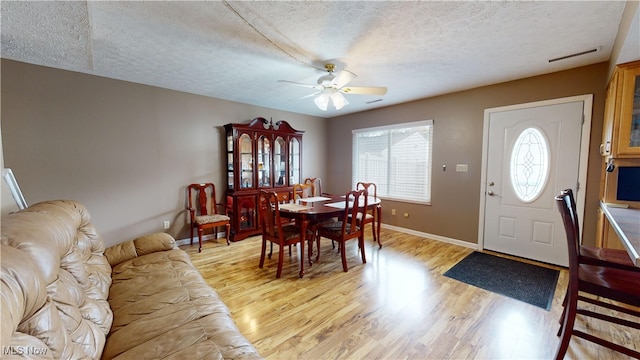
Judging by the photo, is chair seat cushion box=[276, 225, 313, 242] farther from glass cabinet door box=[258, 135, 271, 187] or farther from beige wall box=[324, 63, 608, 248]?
beige wall box=[324, 63, 608, 248]

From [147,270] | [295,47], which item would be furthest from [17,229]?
[295,47]

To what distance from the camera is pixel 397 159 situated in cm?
461

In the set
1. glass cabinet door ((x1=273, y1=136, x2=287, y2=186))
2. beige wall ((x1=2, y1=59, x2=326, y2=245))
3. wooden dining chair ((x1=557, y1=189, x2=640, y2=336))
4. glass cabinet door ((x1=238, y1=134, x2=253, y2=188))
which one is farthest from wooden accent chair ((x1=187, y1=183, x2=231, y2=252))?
wooden dining chair ((x1=557, y1=189, x2=640, y2=336))

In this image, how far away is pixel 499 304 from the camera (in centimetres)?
221

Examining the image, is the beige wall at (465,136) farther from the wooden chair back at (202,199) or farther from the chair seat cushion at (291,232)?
the wooden chair back at (202,199)

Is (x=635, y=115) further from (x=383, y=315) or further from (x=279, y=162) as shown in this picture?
(x=279, y=162)

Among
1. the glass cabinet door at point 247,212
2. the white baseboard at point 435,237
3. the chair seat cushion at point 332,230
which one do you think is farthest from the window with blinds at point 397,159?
the glass cabinet door at point 247,212

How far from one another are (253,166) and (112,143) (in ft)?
6.18

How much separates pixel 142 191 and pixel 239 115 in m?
1.89

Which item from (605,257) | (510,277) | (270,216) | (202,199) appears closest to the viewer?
(605,257)

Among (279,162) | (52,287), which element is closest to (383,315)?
(52,287)

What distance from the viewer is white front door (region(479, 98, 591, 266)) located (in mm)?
2889

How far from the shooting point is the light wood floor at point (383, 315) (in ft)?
5.54

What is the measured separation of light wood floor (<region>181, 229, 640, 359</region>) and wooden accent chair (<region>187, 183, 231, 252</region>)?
0.61 metres
